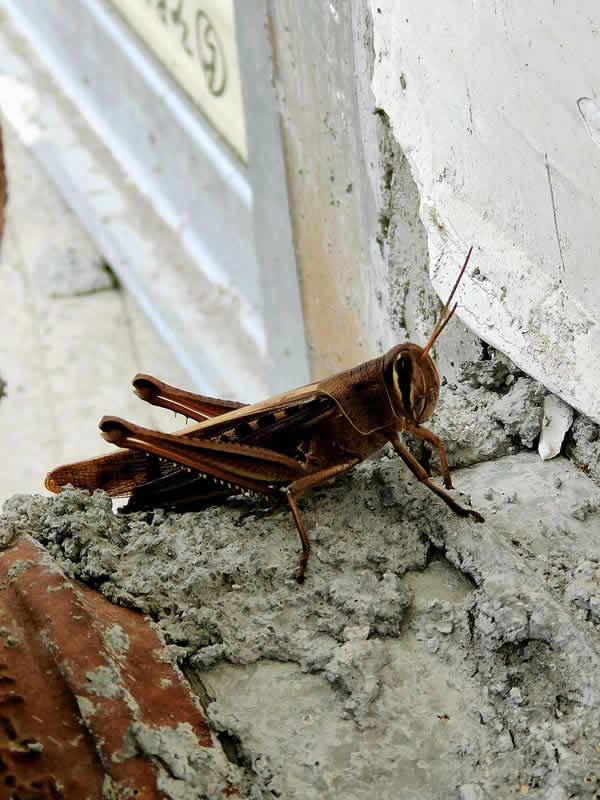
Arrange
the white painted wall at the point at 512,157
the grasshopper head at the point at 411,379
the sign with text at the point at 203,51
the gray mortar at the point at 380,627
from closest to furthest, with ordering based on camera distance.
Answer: the gray mortar at the point at 380,627, the white painted wall at the point at 512,157, the grasshopper head at the point at 411,379, the sign with text at the point at 203,51

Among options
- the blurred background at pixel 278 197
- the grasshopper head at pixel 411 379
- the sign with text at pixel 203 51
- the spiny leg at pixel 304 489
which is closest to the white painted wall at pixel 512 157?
the blurred background at pixel 278 197

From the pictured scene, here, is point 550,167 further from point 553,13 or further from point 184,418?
point 184,418

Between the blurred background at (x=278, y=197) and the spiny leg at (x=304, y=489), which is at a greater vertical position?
the blurred background at (x=278, y=197)

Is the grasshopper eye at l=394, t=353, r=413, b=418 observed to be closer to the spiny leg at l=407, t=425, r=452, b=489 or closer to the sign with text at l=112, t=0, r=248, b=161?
the spiny leg at l=407, t=425, r=452, b=489

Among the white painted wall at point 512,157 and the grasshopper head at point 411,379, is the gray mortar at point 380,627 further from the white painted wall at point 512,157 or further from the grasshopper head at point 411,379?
the white painted wall at point 512,157

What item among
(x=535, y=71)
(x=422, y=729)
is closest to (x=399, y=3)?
(x=535, y=71)

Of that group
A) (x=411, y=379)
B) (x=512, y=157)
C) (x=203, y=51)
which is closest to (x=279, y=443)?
(x=411, y=379)

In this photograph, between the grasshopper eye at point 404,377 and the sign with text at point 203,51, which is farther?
the sign with text at point 203,51

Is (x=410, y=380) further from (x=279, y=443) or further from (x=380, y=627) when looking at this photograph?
(x=380, y=627)
